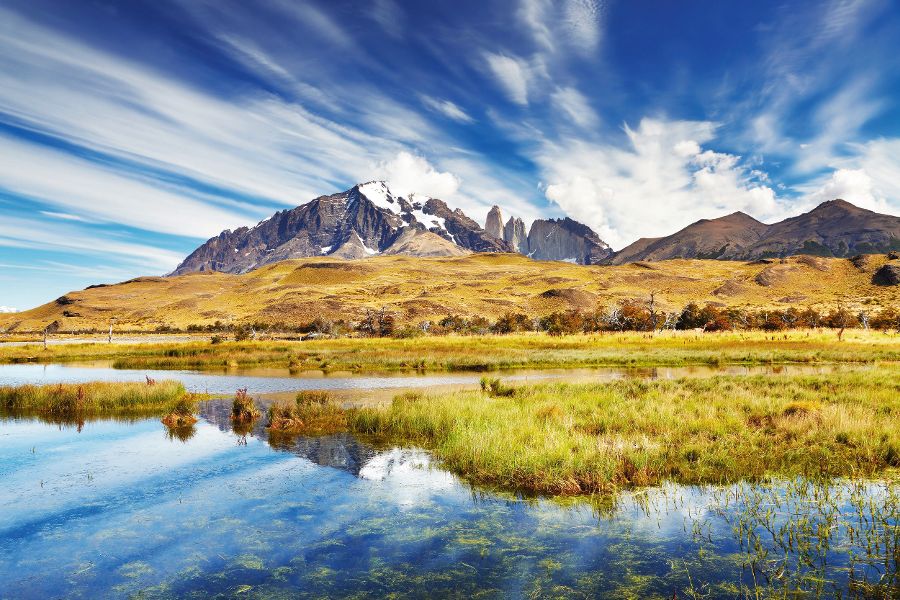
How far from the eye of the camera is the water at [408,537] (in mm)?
→ 8859

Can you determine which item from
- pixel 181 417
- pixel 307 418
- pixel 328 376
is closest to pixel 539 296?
pixel 328 376

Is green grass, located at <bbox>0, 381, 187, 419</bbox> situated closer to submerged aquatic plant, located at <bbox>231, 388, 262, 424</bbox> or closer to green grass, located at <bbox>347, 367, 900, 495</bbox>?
submerged aquatic plant, located at <bbox>231, 388, 262, 424</bbox>

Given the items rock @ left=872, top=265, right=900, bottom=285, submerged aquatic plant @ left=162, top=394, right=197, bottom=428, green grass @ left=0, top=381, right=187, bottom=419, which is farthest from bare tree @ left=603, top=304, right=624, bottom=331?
rock @ left=872, top=265, right=900, bottom=285

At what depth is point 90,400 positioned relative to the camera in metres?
28.2

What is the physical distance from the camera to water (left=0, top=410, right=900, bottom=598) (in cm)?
886

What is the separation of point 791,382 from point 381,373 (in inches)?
1163

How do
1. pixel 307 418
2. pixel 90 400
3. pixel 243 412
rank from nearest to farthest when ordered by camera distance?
pixel 307 418, pixel 243 412, pixel 90 400

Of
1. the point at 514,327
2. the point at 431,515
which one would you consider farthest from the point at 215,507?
the point at 514,327

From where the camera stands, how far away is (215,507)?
43.0 feet

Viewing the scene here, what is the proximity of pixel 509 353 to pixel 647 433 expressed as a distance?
118ft

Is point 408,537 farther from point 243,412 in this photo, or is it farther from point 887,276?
point 887,276

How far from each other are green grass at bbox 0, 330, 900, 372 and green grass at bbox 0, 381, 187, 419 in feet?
64.3

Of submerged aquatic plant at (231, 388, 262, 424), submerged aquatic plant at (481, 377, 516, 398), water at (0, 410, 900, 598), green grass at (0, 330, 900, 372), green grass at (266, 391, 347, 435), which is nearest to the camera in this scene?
water at (0, 410, 900, 598)

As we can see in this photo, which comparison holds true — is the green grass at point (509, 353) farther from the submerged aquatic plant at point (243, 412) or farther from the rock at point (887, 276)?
the rock at point (887, 276)
